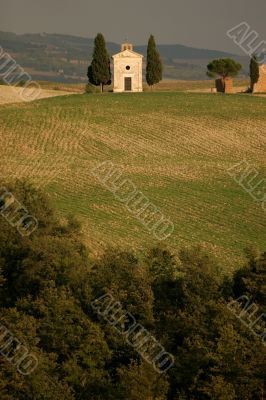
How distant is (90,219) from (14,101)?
3580 centimetres

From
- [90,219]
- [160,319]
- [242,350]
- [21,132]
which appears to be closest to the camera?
[242,350]

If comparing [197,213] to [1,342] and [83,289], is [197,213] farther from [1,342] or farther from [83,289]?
[1,342]

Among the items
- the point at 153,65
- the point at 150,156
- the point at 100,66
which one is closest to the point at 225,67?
the point at 153,65

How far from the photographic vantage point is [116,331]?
27.6 meters

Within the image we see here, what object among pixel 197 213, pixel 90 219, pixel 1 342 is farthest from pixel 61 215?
pixel 1 342

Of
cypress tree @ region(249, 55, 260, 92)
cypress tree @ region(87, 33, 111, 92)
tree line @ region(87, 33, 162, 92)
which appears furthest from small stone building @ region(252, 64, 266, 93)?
cypress tree @ region(87, 33, 111, 92)

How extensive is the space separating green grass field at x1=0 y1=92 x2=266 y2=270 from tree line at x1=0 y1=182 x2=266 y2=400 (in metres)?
4.84

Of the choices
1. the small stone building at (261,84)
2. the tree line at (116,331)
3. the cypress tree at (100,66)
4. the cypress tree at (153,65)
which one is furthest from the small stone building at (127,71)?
the tree line at (116,331)

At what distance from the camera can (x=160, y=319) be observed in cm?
2833

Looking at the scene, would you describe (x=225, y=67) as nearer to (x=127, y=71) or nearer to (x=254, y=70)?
(x=254, y=70)

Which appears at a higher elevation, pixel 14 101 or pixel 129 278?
pixel 14 101

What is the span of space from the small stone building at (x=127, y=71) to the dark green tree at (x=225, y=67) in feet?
38.3

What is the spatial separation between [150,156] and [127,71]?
82.6ft

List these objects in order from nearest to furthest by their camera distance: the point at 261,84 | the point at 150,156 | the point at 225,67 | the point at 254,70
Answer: the point at 150,156, the point at 254,70, the point at 261,84, the point at 225,67
